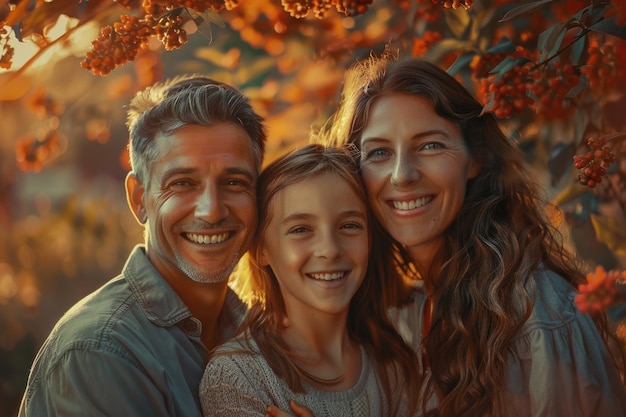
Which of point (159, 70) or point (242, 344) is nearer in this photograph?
point (242, 344)

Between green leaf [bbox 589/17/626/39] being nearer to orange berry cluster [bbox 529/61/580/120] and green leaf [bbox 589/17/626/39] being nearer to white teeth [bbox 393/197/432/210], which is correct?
orange berry cluster [bbox 529/61/580/120]

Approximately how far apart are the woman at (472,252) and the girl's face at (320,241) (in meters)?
0.15

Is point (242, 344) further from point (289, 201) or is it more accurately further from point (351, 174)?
point (351, 174)

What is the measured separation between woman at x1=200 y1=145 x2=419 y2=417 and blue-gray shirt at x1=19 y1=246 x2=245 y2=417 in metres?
0.10

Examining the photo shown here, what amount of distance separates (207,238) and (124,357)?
1.36ft

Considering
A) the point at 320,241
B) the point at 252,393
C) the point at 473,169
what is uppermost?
the point at 473,169

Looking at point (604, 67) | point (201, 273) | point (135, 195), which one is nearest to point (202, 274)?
point (201, 273)

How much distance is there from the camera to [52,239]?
3.20 m

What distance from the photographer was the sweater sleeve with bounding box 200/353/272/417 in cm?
233

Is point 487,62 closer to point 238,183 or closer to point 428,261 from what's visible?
point 428,261

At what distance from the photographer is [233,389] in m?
2.33

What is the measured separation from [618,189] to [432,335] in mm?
724

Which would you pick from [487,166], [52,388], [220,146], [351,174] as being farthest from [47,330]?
[487,166]

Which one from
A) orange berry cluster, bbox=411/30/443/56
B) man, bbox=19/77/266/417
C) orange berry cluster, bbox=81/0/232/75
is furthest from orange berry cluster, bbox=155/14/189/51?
orange berry cluster, bbox=411/30/443/56
